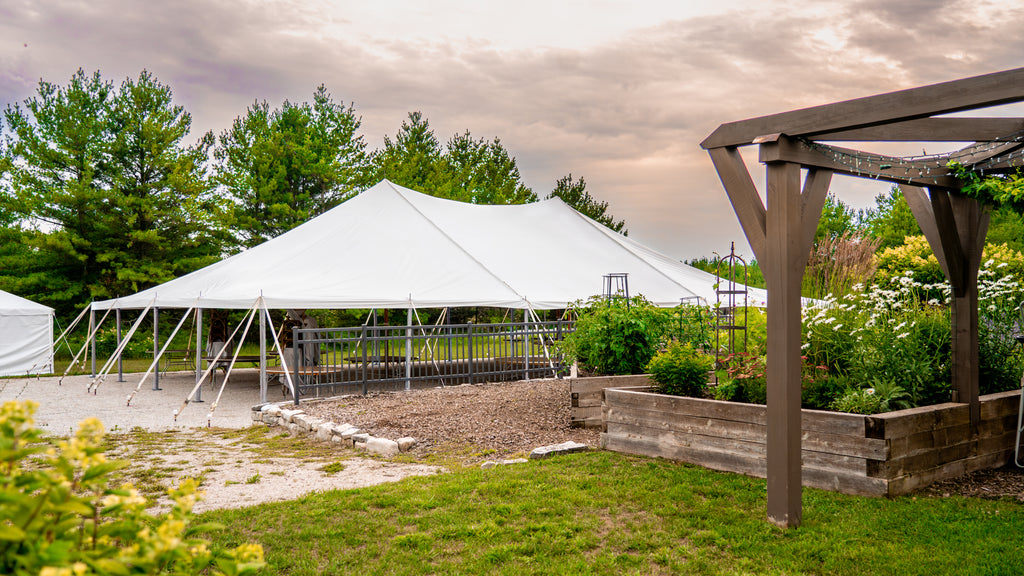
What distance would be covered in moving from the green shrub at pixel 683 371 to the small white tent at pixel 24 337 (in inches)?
625

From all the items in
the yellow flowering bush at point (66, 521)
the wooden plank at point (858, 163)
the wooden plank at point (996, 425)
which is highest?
the wooden plank at point (858, 163)

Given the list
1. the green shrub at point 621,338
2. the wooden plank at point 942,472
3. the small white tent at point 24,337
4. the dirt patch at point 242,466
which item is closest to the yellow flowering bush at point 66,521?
the dirt patch at point 242,466

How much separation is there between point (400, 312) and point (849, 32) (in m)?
20.7

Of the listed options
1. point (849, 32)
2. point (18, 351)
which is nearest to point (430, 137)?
point (18, 351)

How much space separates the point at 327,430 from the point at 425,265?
567 centimetres

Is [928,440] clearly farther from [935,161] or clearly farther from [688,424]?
[935,161]

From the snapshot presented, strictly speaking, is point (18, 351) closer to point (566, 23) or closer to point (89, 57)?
point (89, 57)

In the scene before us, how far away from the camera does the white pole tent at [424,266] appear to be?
1170 cm

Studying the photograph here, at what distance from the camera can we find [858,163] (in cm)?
440

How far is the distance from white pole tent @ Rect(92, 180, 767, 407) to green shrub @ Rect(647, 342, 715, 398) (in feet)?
19.5

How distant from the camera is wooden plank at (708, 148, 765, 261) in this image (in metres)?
4.17

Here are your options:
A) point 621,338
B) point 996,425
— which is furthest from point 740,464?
point 621,338

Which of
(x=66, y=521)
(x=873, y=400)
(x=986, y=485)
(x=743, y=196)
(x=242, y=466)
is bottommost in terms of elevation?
(x=242, y=466)

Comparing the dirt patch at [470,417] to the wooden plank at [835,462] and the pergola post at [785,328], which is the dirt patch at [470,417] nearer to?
the wooden plank at [835,462]
